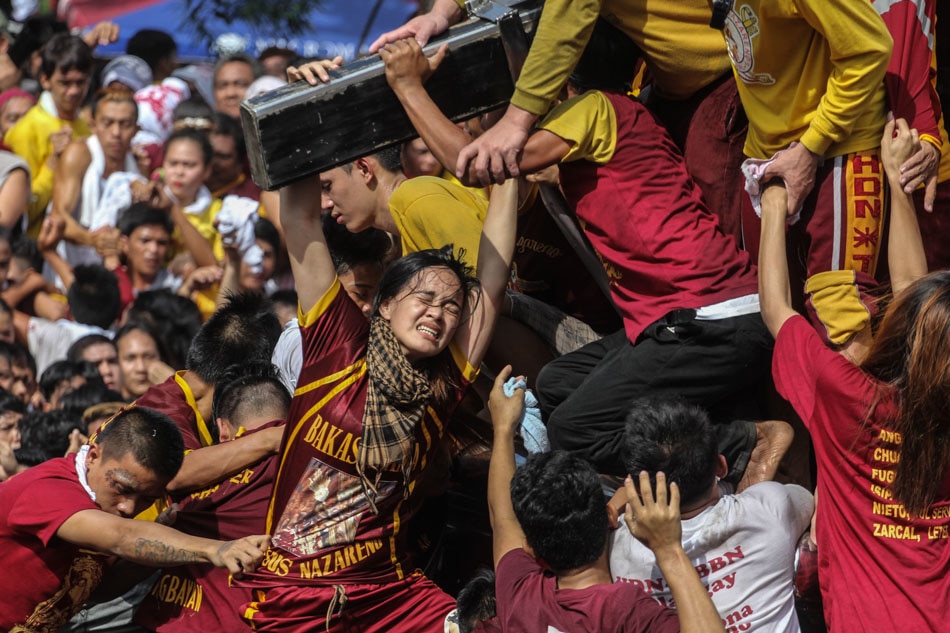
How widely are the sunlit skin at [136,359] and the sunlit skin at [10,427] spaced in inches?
31.8

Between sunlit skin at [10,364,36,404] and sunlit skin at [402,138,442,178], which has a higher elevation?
sunlit skin at [402,138,442,178]

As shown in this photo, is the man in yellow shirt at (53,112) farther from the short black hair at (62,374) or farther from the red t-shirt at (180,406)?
the red t-shirt at (180,406)

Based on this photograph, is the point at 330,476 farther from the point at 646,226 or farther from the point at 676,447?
the point at 646,226

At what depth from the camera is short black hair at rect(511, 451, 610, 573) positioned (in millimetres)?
3932

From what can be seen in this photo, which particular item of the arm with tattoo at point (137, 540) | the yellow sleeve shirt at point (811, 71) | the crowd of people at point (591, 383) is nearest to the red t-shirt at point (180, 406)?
the crowd of people at point (591, 383)

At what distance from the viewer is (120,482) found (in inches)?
186

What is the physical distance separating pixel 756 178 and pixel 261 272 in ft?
15.4

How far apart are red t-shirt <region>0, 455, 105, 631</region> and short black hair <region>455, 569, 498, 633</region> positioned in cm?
134

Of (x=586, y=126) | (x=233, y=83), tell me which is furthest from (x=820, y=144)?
(x=233, y=83)

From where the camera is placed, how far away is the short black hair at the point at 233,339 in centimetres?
553

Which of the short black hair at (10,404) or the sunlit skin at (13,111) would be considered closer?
the short black hair at (10,404)

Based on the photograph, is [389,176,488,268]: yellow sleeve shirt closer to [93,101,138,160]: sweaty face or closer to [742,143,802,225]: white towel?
[742,143,802,225]: white towel

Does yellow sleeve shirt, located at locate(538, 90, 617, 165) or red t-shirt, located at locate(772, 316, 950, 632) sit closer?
red t-shirt, located at locate(772, 316, 950, 632)

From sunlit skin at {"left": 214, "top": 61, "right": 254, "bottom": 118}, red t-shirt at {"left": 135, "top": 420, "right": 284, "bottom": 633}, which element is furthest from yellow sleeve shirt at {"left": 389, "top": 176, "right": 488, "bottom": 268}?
sunlit skin at {"left": 214, "top": 61, "right": 254, "bottom": 118}
